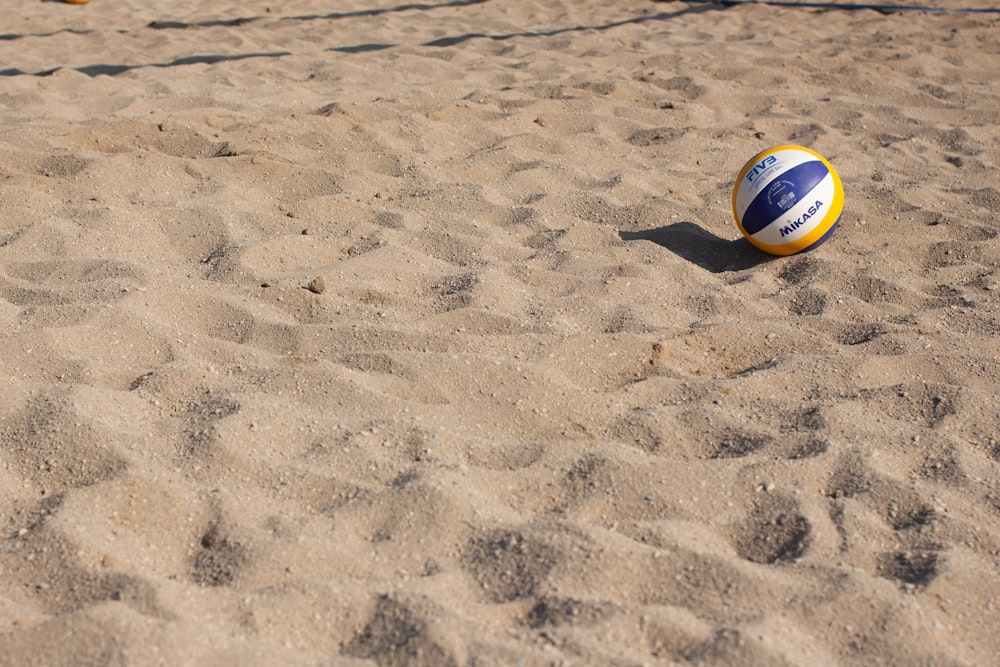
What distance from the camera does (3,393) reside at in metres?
2.69

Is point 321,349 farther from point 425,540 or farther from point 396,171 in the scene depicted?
point 396,171

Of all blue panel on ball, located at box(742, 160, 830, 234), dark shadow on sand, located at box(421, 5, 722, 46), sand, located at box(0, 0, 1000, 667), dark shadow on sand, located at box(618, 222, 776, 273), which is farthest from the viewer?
dark shadow on sand, located at box(421, 5, 722, 46)

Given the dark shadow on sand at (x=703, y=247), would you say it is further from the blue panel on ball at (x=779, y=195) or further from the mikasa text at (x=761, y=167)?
the mikasa text at (x=761, y=167)

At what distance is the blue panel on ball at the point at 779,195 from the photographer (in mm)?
3668

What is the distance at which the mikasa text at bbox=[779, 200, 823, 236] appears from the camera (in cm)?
369

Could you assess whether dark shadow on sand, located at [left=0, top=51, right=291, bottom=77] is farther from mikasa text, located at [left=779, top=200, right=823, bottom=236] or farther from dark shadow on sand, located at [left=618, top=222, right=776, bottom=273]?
mikasa text, located at [left=779, top=200, right=823, bottom=236]

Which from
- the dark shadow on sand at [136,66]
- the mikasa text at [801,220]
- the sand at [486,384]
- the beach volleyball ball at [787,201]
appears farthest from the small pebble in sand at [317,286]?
the dark shadow on sand at [136,66]

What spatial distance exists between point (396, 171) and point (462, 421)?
2.19 m

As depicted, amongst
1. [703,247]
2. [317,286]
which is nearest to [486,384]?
[317,286]

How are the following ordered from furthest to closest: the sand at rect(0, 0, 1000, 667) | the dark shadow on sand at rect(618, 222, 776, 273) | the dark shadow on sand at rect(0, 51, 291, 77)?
1. the dark shadow on sand at rect(0, 51, 291, 77)
2. the dark shadow on sand at rect(618, 222, 776, 273)
3. the sand at rect(0, 0, 1000, 667)

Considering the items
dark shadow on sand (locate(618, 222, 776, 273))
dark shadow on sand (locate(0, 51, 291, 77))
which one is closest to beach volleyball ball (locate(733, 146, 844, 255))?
dark shadow on sand (locate(618, 222, 776, 273))

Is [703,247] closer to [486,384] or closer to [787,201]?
[787,201]

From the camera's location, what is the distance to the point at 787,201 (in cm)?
367

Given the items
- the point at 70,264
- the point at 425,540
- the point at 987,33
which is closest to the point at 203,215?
the point at 70,264
